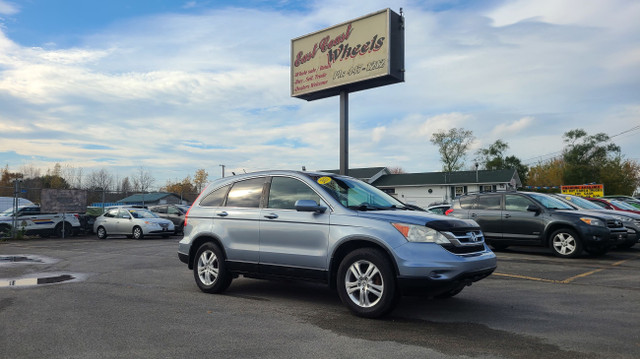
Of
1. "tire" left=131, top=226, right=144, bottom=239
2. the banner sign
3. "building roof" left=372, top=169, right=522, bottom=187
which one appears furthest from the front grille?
"building roof" left=372, top=169, right=522, bottom=187

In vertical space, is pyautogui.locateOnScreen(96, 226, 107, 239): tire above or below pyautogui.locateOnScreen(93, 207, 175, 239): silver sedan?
below

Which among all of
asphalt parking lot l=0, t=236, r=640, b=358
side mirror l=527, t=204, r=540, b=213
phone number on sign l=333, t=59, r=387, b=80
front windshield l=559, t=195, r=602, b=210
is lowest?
asphalt parking lot l=0, t=236, r=640, b=358

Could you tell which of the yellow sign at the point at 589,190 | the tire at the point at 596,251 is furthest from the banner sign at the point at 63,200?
the yellow sign at the point at 589,190

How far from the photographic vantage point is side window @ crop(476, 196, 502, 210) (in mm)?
12968

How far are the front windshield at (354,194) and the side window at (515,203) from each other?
274 inches

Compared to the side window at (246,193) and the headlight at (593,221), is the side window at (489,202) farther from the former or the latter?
the side window at (246,193)

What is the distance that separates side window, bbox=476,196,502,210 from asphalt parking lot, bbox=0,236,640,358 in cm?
414

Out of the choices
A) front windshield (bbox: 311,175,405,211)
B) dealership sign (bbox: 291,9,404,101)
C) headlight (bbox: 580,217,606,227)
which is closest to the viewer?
front windshield (bbox: 311,175,405,211)

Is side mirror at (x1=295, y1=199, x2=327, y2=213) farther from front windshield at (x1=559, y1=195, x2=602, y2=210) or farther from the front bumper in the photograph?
front windshield at (x1=559, y1=195, x2=602, y2=210)

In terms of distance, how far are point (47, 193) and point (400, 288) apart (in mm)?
20447

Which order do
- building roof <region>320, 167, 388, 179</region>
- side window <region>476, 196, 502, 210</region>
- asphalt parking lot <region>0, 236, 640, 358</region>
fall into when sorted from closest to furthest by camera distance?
1. asphalt parking lot <region>0, 236, 640, 358</region>
2. side window <region>476, 196, 502, 210</region>
3. building roof <region>320, 167, 388, 179</region>

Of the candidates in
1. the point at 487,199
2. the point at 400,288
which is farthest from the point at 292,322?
the point at 487,199

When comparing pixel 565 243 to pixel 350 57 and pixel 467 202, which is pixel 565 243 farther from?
pixel 350 57

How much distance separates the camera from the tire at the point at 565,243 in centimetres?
1128
